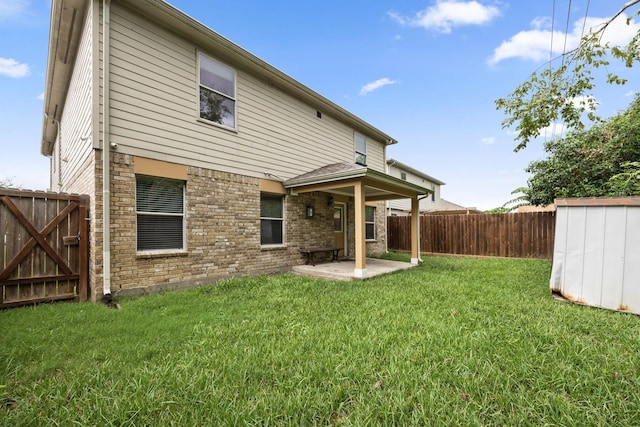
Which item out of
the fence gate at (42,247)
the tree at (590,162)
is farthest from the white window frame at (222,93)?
the tree at (590,162)

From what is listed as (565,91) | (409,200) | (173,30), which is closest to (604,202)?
(565,91)

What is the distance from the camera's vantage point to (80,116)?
619 cm

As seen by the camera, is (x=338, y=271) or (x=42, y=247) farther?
(x=338, y=271)

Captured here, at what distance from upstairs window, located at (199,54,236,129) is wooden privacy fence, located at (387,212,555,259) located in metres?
9.85

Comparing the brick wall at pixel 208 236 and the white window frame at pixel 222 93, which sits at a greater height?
the white window frame at pixel 222 93

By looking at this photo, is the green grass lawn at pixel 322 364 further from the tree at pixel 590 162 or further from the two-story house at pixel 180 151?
the tree at pixel 590 162

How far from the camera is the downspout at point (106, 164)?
4.84m

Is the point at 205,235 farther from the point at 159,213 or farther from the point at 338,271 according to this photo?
the point at 338,271

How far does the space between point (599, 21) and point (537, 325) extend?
682cm

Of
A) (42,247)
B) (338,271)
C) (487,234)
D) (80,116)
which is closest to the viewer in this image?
(42,247)

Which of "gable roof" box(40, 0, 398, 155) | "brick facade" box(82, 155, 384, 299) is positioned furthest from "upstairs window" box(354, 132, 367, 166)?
"brick facade" box(82, 155, 384, 299)

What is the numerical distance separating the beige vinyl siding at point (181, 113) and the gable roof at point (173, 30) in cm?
22

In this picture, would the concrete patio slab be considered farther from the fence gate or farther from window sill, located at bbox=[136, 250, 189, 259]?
the fence gate

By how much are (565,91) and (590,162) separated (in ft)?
14.4
